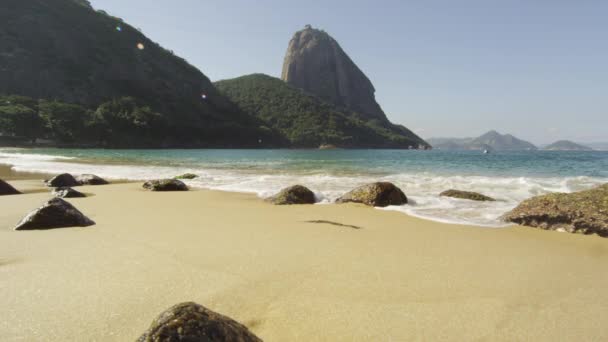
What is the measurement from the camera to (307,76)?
553 ft

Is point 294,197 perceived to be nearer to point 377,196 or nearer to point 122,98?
point 377,196

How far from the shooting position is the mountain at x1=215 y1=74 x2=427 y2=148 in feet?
354

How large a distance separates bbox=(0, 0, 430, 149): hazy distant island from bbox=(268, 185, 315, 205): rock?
208ft

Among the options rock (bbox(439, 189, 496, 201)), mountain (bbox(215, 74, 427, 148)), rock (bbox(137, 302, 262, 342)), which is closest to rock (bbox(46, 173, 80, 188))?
rock (bbox(137, 302, 262, 342))

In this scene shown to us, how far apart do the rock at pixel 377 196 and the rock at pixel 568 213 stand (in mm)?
2135

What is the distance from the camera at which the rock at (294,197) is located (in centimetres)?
691

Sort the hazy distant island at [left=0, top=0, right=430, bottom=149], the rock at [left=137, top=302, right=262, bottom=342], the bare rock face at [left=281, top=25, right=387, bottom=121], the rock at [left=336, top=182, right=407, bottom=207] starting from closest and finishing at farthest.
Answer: the rock at [left=137, top=302, right=262, bottom=342] < the rock at [left=336, top=182, right=407, bottom=207] < the hazy distant island at [left=0, top=0, right=430, bottom=149] < the bare rock face at [left=281, top=25, right=387, bottom=121]

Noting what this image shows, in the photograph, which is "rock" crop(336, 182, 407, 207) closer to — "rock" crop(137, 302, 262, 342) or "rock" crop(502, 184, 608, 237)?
"rock" crop(502, 184, 608, 237)

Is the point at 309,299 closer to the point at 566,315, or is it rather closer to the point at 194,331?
the point at 194,331

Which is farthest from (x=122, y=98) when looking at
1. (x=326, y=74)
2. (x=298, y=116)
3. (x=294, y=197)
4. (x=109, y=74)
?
(x=326, y=74)

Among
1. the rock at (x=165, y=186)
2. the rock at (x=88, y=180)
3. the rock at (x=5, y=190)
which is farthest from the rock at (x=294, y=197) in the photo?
the rock at (x=88, y=180)

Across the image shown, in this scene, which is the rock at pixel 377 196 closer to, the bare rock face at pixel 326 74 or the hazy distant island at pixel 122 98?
the hazy distant island at pixel 122 98

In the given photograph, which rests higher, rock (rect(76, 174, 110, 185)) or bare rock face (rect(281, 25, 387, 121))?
→ bare rock face (rect(281, 25, 387, 121))

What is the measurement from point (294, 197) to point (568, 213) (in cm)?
474
